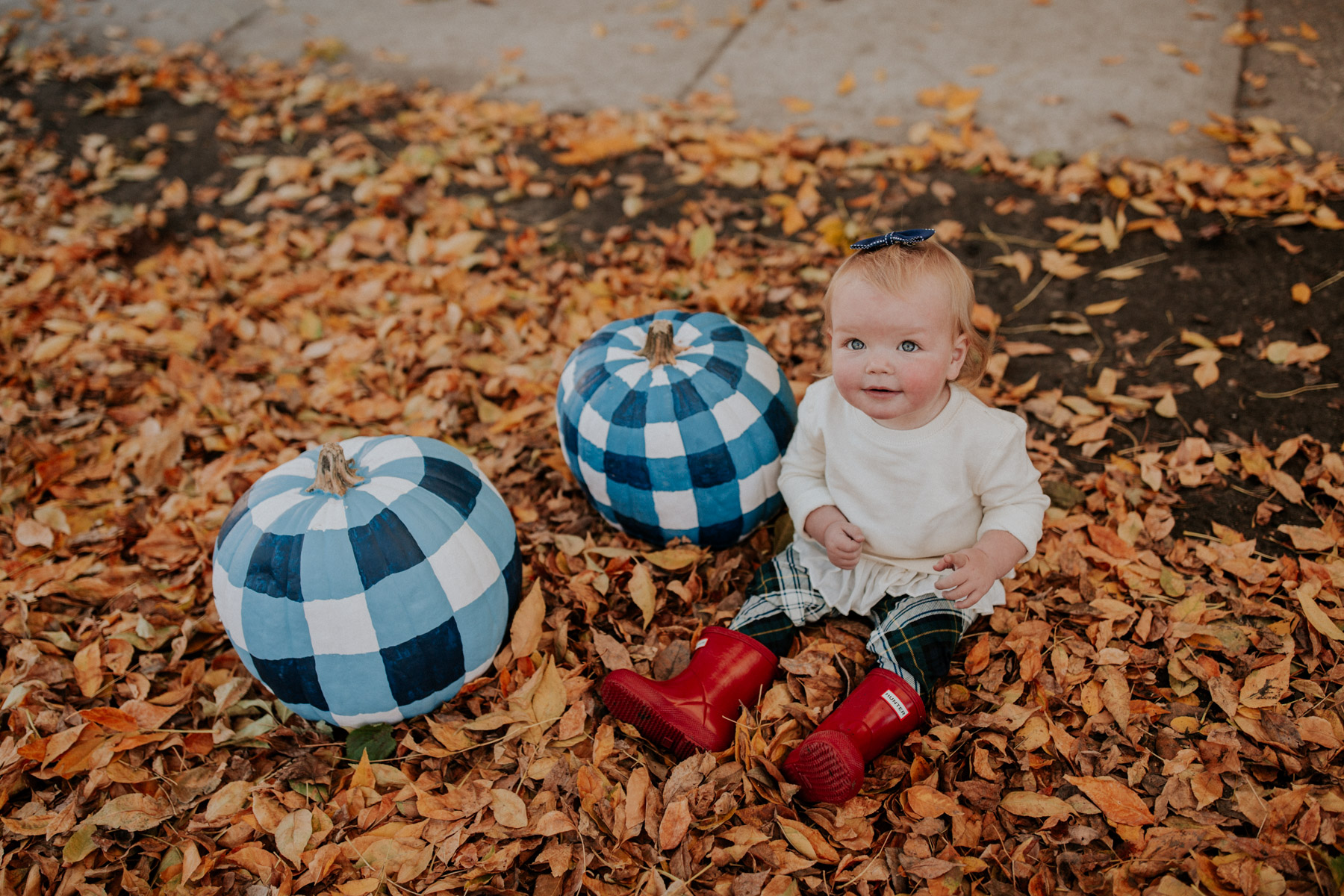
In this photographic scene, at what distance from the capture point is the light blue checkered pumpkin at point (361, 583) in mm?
2062

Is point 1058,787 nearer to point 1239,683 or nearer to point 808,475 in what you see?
point 1239,683

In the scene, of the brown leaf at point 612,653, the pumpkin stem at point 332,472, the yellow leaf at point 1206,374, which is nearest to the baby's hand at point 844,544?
the brown leaf at point 612,653

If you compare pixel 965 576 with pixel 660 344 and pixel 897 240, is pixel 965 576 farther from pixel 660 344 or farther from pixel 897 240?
pixel 660 344

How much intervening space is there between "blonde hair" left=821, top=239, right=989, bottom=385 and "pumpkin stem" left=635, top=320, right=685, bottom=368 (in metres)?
0.57

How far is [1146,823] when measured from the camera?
6.55 feet

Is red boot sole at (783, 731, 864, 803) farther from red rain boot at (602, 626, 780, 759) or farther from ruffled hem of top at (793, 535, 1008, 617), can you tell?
ruffled hem of top at (793, 535, 1008, 617)

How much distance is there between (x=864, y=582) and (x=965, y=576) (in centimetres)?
38

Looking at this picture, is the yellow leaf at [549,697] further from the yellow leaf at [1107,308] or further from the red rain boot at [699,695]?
the yellow leaf at [1107,308]

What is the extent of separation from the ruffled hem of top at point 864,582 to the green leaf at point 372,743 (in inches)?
51.0

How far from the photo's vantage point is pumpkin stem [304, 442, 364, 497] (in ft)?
6.96

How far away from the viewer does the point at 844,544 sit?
227cm

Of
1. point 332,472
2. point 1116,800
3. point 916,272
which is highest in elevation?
point 916,272

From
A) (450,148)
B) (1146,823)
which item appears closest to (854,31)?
(450,148)

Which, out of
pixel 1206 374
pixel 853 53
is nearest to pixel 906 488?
pixel 1206 374
